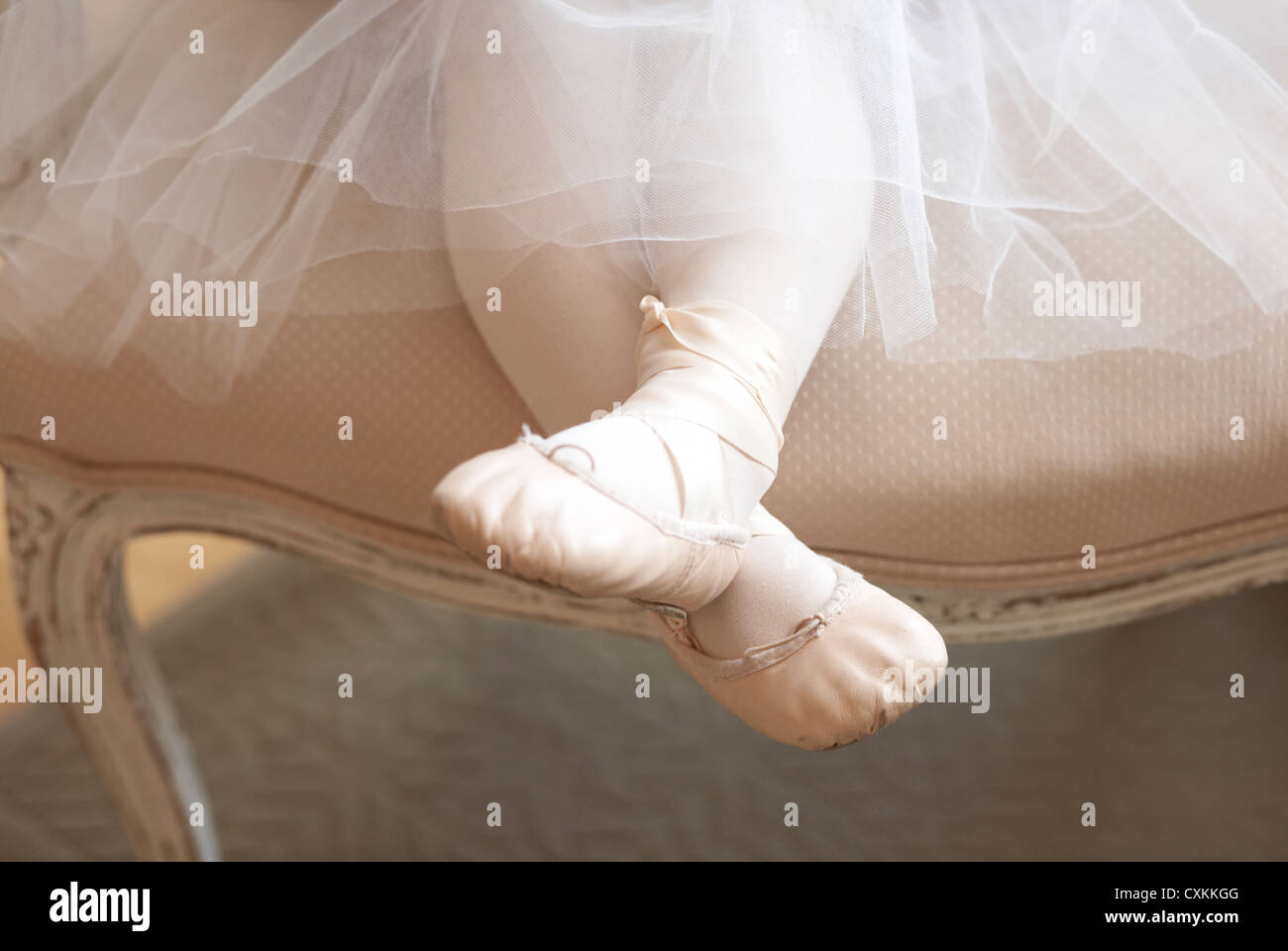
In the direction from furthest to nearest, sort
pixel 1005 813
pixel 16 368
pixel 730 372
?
1. pixel 1005 813
2. pixel 16 368
3. pixel 730 372

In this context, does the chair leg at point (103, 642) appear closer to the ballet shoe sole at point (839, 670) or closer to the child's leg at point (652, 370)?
the child's leg at point (652, 370)

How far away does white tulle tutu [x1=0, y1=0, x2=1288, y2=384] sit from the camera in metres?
0.55

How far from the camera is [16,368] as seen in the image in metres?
0.72

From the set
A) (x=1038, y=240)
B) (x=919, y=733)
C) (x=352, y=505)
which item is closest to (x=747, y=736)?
(x=919, y=733)

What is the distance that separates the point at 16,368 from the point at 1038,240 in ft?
2.14

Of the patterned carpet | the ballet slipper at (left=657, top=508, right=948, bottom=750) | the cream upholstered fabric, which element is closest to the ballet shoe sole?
the ballet slipper at (left=657, top=508, right=948, bottom=750)

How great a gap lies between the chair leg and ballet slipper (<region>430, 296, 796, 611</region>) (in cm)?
46

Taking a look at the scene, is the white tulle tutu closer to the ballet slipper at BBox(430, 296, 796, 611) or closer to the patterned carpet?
the ballet slipper at BBox(430, 296, 796, 611)

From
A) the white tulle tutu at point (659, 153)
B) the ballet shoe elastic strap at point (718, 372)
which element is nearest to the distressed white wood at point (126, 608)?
the white tulle tutu at point (659, 153)

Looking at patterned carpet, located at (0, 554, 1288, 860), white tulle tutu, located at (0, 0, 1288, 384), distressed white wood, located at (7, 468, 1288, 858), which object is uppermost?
white tulle tutu, located at (0, 0, 1288, 384)

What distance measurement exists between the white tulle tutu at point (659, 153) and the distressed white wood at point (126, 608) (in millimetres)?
134

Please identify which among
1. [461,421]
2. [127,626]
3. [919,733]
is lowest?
[919,733]

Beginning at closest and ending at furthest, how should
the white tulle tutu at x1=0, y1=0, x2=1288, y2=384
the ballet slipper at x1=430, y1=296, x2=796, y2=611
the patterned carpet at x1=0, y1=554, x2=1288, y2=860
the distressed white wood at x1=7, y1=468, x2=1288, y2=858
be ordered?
the ballet slipper at x1=430, y1=296, x2=796, y2=611 < the white tulle tutu at x1=0, y1=0, x2=1288, y2=384 < the distressed white wood at x1=7, y1=468, x2=1288, y2=858 < the patterned carpet at x1=0, y1=554, x2=1288, y2=860
